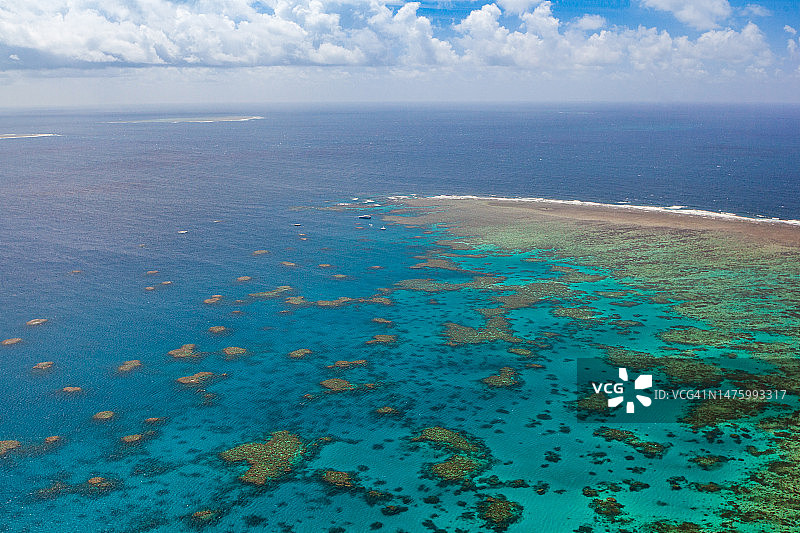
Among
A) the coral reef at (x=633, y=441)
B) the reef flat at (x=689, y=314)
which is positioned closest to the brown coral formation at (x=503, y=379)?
the reef flat at (x=689, y=314)

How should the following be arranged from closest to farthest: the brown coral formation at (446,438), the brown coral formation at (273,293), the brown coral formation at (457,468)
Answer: the brown coral formation at (457,468)
the brown coral formation at (446,438)
the brown coral formation at (273,293)

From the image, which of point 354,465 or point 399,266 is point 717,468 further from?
point 399,266

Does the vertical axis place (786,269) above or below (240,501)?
above

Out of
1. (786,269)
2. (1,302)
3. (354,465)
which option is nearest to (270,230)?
(1,302)

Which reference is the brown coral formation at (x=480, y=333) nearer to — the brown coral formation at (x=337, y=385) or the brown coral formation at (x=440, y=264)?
the brown coral formation at (x=337, y=385)

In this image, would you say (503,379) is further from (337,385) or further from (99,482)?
(99,482)
